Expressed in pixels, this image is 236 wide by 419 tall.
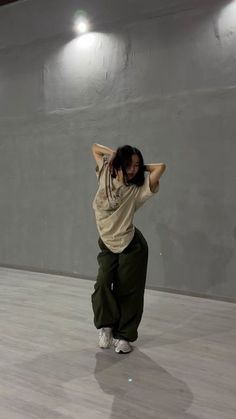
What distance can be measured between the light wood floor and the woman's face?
1042 mm

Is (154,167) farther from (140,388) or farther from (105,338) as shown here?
(140,388)

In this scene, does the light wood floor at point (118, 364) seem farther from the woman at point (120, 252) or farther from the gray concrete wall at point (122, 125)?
the gray concrete wall at point (122, 125)

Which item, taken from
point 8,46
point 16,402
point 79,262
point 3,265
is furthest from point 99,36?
point 16,402

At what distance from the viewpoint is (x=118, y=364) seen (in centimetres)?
236

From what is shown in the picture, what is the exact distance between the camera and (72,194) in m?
4.63

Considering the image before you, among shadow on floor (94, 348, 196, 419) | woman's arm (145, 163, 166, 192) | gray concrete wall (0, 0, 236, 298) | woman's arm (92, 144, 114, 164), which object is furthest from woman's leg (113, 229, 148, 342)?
gray concrete wall (0, 0, 236, 298)

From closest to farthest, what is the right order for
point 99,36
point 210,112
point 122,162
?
point 122,162, point 210,112, point 99,36

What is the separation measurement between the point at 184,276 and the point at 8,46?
3397mm

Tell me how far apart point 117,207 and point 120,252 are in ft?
0.87

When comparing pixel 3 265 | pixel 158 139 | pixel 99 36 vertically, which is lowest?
pixel 3 265

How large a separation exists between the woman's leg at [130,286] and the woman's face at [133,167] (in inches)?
15.2

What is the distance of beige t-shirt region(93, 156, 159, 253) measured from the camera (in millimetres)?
2463

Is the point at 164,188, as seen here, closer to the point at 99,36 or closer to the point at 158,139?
the point at 158,139

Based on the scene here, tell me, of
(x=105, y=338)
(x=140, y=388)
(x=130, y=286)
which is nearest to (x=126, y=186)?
(x=130, y=286)
